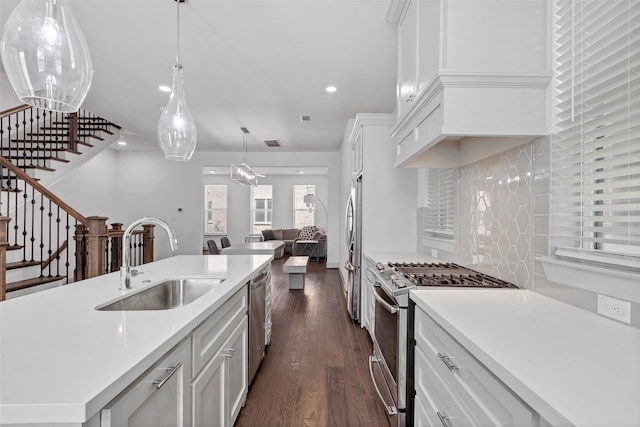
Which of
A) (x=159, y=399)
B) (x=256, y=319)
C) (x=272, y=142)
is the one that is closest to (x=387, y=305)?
(x=256, y=319)

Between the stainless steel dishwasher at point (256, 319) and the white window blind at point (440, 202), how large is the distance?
1.56m

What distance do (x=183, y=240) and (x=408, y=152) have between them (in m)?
6.92

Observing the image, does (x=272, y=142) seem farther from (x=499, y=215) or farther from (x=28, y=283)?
(x=499, y=215)

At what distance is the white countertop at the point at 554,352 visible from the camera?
63cm

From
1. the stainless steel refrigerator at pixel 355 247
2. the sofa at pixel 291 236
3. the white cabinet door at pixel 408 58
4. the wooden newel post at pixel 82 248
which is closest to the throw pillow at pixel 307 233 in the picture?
the sofa at pixel 291 236

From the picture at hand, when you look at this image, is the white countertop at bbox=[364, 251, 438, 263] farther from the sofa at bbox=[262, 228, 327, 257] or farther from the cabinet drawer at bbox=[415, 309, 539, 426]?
the sofa at bbox=[262, 228, 327, 257]

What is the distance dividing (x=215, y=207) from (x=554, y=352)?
38.9 feet

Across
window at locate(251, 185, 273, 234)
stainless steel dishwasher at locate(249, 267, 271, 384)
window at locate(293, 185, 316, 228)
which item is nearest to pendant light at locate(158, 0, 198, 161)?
stainless steel dishwasher at locate(249, 267, 271, 384)

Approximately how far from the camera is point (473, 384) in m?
0.97

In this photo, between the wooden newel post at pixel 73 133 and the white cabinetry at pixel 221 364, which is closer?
the white cabinetry at pixel 221 364

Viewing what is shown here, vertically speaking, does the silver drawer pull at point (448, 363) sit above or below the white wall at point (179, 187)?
below

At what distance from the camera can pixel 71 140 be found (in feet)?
17.5

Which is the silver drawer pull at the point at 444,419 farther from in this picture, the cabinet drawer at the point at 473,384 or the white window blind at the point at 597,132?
the white window blind at the point at 597,132

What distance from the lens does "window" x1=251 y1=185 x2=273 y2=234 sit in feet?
38.1
